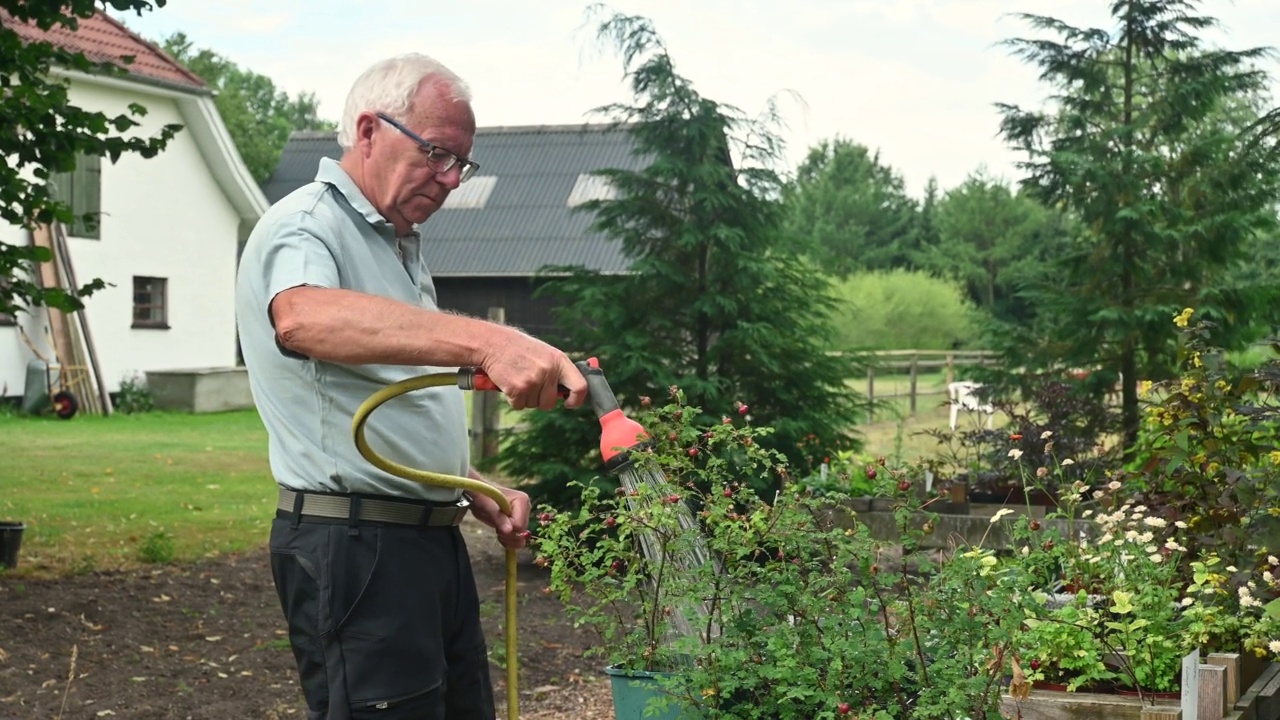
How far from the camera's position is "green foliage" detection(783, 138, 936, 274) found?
6294 cm

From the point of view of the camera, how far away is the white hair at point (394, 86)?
9.10 feet

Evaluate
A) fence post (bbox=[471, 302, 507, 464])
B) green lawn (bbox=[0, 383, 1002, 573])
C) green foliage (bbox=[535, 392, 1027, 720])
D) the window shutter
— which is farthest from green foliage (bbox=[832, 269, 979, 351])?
green foliage (bbox=[535, 392, 1027, 720])

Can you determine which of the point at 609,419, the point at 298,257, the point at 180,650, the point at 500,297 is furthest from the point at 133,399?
the point at 609,419

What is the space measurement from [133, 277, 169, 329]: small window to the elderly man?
21125mm

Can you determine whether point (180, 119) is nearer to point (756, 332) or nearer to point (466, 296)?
point (466, 296)

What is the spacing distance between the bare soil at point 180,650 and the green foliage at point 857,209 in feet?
162

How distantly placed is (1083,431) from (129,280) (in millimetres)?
17459

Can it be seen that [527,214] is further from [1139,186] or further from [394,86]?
[394,86]

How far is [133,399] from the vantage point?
21.2m

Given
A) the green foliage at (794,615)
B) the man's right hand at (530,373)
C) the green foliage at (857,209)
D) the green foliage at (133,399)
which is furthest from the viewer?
the green foliage at (857,209)

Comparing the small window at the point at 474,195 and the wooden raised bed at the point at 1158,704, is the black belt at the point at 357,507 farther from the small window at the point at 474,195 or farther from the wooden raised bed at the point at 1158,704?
the small window at the point at 474,195

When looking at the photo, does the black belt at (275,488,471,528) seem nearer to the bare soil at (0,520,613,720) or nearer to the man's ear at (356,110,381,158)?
the man's ear at (356,110,381,158)

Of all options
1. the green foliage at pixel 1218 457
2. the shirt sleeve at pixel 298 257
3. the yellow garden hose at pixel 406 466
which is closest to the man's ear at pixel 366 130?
the shirt sleeve at pixel 298 257

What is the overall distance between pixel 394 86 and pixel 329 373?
563 millimetres
